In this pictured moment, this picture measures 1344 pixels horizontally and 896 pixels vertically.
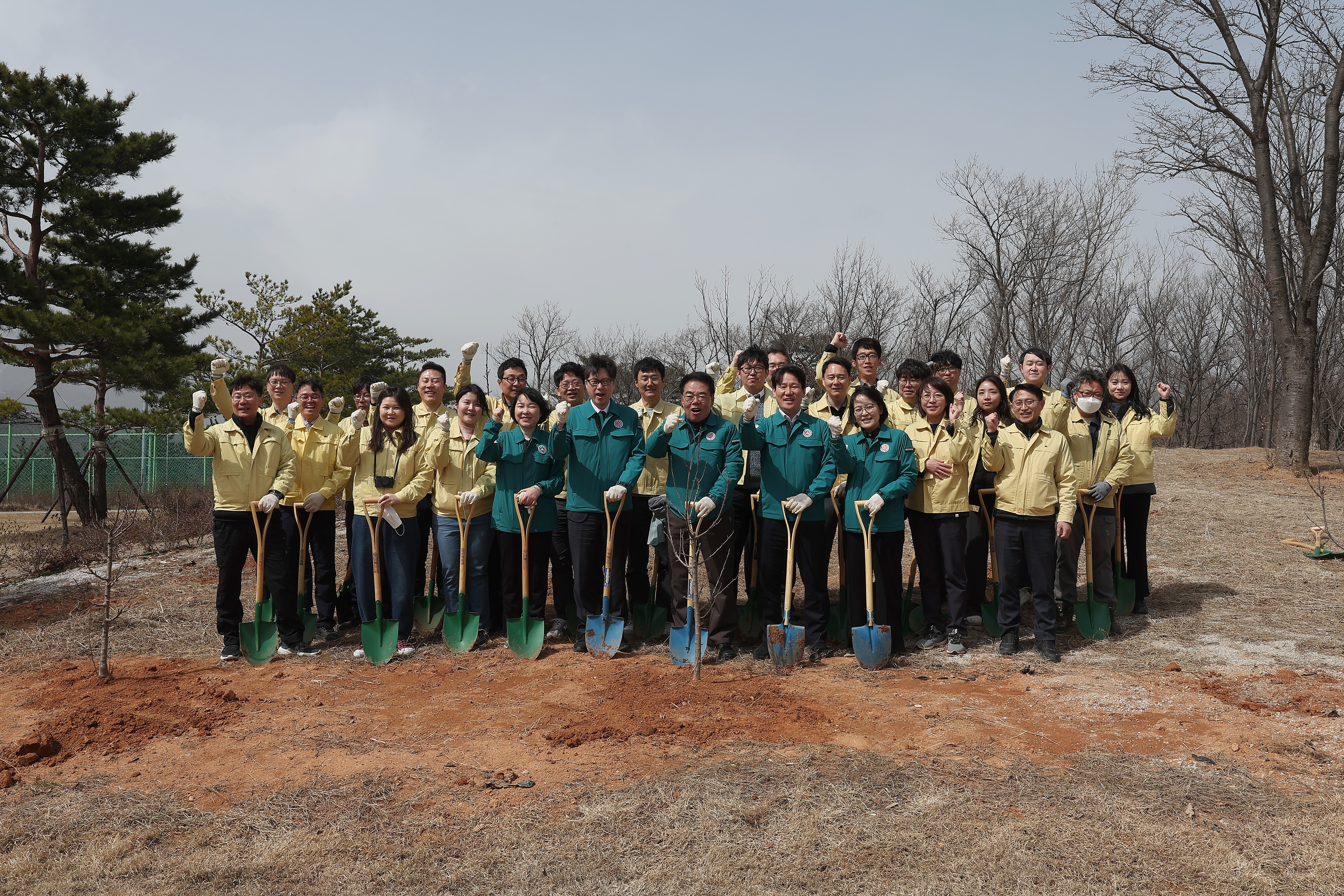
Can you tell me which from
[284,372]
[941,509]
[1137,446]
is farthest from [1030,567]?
[284,372]

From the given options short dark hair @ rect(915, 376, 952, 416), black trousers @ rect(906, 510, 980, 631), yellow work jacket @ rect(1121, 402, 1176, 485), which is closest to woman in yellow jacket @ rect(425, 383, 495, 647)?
black trousers @ rect(906, 510, 980, 631)

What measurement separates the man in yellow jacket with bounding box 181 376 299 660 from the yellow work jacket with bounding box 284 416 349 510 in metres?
0.31

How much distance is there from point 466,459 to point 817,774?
343 cm

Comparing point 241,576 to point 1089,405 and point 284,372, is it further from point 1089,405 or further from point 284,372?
point 1089,405

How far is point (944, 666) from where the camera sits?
5.43m

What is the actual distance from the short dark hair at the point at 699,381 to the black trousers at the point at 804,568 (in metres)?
0.95

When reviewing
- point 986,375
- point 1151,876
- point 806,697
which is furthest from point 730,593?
point 1151,876

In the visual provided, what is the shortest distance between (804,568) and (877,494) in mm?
690

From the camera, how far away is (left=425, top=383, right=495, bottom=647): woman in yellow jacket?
19.5 feet

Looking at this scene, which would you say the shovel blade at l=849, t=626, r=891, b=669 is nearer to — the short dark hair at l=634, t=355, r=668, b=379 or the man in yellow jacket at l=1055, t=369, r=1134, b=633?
the man in yellow jacket at l=1055, t=369, r=1134, b=633

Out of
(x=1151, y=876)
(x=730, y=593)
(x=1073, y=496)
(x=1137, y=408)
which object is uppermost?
(x=1137, y=408)

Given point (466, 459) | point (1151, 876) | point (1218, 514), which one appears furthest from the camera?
point (1218, 514)

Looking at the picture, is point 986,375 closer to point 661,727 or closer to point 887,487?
point 887,487

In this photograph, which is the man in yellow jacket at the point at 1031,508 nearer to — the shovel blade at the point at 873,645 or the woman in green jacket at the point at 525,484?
the shovel blade at the point at 873,645
